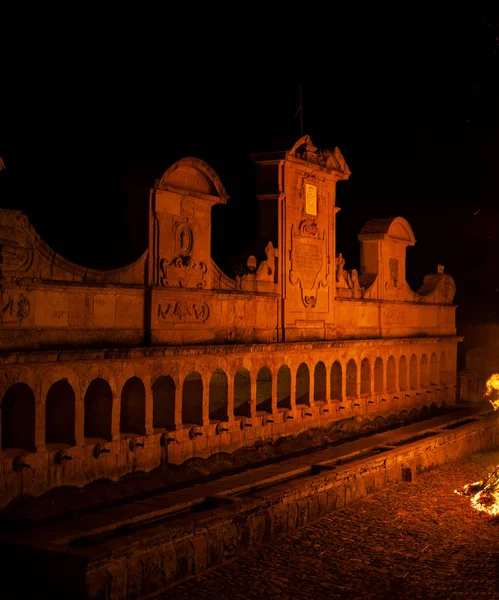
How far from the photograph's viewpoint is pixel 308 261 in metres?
19.8

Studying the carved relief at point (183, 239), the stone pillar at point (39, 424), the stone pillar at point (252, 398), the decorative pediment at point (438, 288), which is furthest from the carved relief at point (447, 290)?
the stone pillar at point (39, 424)

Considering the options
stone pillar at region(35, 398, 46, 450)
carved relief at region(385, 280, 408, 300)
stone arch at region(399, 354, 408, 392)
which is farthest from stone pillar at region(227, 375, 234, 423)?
stone arch at region(399, 354, 408, 392)

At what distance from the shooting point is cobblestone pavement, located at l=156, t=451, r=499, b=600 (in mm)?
10062

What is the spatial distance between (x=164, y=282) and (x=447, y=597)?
7708 millimetres

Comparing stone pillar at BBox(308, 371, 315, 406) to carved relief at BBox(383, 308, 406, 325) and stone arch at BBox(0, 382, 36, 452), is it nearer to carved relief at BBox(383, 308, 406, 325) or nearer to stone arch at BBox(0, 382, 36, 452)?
carved relief at BBox(383, 308, 406, 325)

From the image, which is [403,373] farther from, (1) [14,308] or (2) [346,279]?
(1) [14,308]

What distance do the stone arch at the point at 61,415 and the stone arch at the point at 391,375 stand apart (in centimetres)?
1164

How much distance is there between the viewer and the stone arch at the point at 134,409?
1451 cm

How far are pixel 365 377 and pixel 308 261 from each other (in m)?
4.49

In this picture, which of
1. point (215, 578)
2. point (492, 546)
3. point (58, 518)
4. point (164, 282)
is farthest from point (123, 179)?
point (492, 546)

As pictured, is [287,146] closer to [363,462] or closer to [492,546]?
[363,462]

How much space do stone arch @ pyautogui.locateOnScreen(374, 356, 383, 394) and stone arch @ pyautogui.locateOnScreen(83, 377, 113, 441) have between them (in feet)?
33.5

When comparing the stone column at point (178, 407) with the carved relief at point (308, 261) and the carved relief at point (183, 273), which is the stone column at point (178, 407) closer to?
the carved relief at point (183, 273)

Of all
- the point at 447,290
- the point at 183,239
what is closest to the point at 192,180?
the point at 183,239
